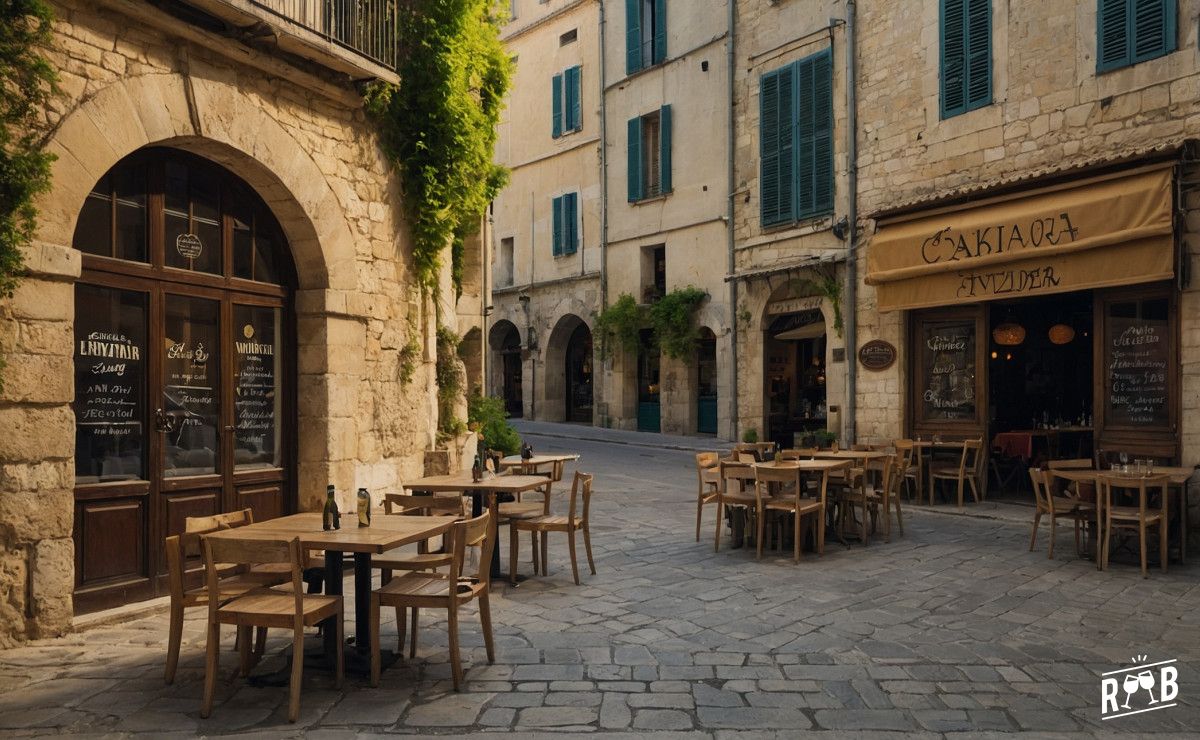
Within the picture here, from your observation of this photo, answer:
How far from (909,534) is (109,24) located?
777 cm

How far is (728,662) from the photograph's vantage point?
4398 mm

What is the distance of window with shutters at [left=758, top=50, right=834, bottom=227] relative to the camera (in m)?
13.3

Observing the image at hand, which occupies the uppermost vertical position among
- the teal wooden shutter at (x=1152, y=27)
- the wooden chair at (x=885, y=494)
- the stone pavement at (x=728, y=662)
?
the teal wooden shutter at (x=1152, y=27)

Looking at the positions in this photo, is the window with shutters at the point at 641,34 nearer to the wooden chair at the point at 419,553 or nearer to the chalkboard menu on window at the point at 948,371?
the chalkboard menu on window at the point at 948,371

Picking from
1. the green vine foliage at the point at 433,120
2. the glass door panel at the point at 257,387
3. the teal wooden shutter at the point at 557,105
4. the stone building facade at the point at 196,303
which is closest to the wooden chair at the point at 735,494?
the stone building facade at the point at 196,303

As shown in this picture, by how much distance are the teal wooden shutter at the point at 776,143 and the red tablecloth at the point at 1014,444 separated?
5266 millimetres

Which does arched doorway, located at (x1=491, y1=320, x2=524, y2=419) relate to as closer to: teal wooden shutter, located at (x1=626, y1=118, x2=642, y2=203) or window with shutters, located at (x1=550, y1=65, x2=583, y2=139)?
window with shutters, located at (x1=550, y1=65, x2=583, y2=139)

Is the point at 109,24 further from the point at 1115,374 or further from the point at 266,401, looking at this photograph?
the point at 1115,374

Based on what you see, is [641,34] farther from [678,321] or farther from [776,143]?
[678,321]

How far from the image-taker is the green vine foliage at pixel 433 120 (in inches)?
311

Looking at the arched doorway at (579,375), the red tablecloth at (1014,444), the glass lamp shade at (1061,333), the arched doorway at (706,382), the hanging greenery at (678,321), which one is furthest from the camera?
the arched doorway at (579,375)

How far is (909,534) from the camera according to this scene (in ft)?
27.1

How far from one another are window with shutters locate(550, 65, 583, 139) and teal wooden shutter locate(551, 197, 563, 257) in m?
1.71

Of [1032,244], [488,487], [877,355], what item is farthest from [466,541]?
[877,355]
